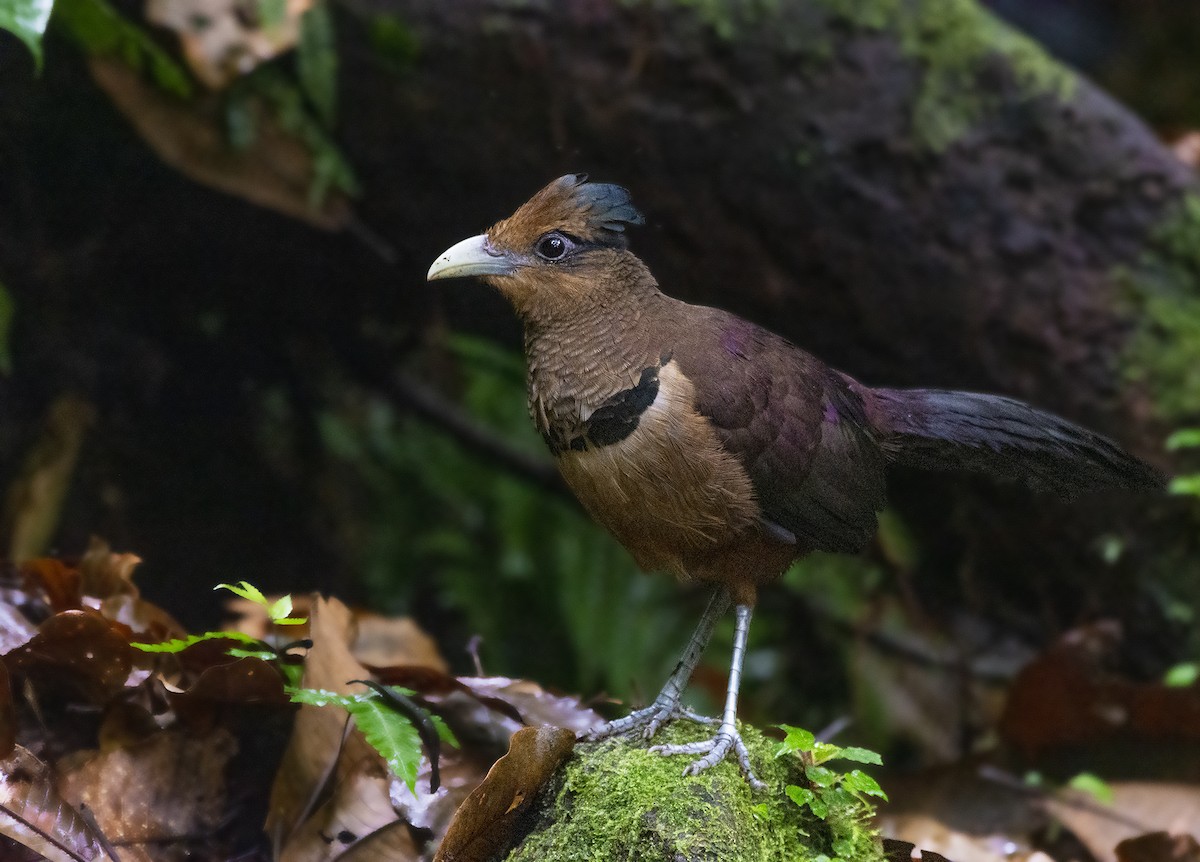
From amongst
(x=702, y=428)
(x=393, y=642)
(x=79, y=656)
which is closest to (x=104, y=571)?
(x=79, y=656)

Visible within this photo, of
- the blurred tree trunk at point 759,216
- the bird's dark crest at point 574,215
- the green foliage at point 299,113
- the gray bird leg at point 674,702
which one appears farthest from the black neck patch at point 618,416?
the green foliage at point 299,113

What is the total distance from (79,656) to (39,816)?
0.42 m

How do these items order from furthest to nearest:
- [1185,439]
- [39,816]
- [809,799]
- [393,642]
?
1. [1185,439]
2. [393,642]
3. [809,799]
4. [39,816]

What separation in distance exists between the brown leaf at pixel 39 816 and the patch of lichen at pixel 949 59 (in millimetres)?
3717

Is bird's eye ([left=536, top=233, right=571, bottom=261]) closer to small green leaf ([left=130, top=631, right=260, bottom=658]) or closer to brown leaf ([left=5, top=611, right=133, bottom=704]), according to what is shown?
small green leaf ([left=130, top=631, right=260, bottom=658])

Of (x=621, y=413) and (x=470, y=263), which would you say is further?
(x=470, y=263)

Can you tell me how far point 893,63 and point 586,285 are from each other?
7.25 feet

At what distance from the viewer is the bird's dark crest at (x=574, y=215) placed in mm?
3002

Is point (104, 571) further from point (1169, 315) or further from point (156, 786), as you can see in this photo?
point (1169, 315)

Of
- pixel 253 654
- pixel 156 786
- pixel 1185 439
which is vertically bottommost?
pixel 156 786

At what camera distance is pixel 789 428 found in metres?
3.00

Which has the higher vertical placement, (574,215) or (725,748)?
(574,215)

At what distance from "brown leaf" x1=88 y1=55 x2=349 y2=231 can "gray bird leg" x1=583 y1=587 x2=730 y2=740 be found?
Result: 2152mm

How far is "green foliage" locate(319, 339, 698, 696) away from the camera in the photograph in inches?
217
